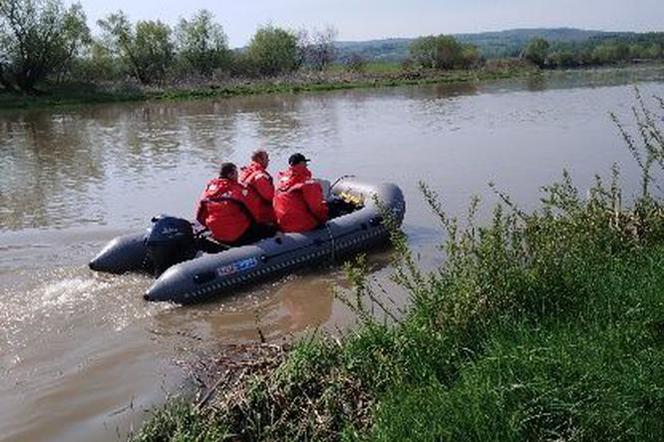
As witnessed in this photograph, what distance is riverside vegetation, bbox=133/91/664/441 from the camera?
10.2 feet

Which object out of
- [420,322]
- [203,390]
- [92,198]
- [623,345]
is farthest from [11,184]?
[623,345]

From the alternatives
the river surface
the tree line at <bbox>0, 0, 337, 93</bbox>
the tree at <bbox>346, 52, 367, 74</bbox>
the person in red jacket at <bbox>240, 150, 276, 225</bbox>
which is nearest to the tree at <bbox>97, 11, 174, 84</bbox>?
the tree line at <bbox>0, 0, 337, 93</bbox>

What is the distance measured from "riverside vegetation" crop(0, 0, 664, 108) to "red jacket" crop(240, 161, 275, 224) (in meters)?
31.1

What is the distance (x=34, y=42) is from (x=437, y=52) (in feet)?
107

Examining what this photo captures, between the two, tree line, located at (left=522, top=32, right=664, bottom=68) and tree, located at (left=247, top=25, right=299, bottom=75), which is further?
tree line, located at (left=522, top=32, right=664, bottom=68)

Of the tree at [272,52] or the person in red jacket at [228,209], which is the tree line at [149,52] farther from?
the person in red jacket at [228,209]

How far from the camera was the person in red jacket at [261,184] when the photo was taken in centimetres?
802

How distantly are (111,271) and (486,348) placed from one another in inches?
199

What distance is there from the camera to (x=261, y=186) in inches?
316

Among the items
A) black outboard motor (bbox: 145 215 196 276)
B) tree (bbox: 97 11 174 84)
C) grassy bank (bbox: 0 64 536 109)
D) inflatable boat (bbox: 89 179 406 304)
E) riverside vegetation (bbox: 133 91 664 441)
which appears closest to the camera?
riverside vegetation (bbox: 133 91 664 441)

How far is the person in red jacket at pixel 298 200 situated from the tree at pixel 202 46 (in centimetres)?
4884

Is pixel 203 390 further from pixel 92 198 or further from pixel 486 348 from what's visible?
pixel 92 198

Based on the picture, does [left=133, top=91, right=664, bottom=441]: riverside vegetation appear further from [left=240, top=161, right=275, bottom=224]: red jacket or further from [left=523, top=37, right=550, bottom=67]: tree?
[left=523, top=37, right=550, bottom=67]: tree

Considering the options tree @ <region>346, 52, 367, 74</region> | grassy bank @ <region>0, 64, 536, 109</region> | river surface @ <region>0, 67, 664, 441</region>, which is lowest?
river surface @ <region>0, 67, 664, 441</region>
